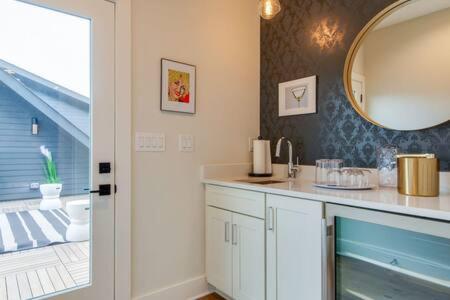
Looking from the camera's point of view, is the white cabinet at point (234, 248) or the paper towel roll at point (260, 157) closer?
the white cabinet at point (234, 248)

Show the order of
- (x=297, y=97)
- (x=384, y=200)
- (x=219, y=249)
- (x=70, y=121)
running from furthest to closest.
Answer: (x=297, y=97), (x=219, y=249), (x=70, y=121), (x=384, y=200)

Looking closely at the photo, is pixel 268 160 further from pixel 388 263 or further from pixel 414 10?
pixel 414 10

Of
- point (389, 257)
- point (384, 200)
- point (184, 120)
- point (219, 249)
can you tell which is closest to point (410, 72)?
point (384, 200)

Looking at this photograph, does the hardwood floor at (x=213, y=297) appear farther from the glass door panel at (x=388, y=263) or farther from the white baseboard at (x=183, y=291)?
the glass door panel at (x=388, y=263)

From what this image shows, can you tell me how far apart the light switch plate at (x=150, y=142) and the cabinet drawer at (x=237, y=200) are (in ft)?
1.61

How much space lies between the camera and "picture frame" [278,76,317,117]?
214 centimetres

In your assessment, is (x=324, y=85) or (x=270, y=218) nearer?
(x=270, y=218)

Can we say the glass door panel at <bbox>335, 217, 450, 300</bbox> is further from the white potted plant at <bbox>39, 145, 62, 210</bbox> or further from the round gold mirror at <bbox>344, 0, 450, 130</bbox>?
the white potted plant at <bbox>39, 145, 62, 210</bbox>

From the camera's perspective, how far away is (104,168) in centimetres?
171

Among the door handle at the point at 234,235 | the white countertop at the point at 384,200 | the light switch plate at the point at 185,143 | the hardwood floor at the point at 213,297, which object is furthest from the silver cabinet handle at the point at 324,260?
the light switch plate at the point at 185,143

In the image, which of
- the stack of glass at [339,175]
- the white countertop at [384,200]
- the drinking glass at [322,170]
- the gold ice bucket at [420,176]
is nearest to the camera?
the white countertop at [384,200]

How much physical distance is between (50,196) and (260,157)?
151cm

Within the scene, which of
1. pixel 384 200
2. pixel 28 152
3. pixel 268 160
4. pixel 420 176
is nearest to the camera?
pixel 384 200

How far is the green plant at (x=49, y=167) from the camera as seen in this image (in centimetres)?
158
